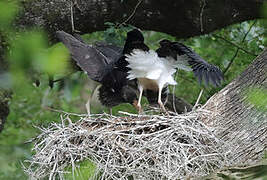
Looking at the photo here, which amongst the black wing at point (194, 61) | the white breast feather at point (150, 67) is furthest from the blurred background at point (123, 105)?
the black wing at point (194, 61)

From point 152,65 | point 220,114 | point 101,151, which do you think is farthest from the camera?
Result: point 152,65

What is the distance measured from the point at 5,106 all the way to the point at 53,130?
2.65 feet

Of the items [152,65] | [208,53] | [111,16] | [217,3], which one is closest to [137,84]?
[152,65]

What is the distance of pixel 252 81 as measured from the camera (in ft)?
9.48

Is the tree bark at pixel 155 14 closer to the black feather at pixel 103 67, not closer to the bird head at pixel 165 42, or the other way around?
the black feather at pixel 103 67

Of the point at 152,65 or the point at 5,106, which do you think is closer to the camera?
the point at 152,65

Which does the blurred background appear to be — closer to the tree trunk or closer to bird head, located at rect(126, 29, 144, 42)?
bird head, located at rect(126, 29, 144, 42)

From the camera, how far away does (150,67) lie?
329 centimetres

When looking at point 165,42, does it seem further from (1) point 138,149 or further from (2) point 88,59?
(1) point 138,149

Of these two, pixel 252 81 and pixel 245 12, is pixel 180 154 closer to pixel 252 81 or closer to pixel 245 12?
pixel 252 81

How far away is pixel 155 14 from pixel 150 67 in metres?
0.71

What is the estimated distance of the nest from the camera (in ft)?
8.68

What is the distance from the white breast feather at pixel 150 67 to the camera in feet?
10.5

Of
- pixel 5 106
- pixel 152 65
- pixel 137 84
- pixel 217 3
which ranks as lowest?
pixel 5 106
